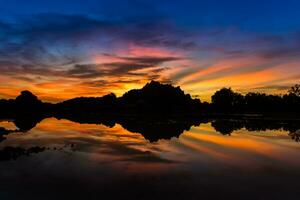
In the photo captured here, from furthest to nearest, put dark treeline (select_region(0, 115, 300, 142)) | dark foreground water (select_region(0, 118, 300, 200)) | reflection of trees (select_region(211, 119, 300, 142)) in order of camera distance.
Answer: reflection of trees (select_region(211, 119, 300, 142)) < dark treeline (select_region(0, 115, 300, 142)) < dark foreground water (select_region(0, 118, 300, 200))

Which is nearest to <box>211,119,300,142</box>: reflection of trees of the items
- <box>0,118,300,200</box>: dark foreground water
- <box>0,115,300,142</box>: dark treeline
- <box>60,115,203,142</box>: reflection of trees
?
<box>0,115,300,142</box>: dark treeline

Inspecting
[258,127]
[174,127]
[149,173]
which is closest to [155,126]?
[174,127]

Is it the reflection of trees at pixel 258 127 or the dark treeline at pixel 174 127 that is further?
the reflection of trees at pixel 258 127

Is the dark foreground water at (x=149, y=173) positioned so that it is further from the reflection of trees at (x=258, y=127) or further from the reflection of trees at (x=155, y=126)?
the reflection of trees at (x=258, y=127)

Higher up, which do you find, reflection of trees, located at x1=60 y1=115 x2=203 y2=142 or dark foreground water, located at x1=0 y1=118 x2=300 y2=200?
reflection of trees, located at x1=60 y1=115 x2=203 y2=142

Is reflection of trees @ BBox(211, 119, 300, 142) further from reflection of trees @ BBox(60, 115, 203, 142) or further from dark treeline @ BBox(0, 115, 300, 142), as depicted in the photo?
reflection of trees @ BBox(60, 115, 203, 142)

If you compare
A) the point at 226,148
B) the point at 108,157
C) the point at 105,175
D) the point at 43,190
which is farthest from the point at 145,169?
the point at 226,148

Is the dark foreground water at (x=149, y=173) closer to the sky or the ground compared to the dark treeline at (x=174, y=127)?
closer to the ground

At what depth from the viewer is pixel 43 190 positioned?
15672 mm

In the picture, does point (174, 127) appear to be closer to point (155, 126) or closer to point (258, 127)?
point (155, 126)

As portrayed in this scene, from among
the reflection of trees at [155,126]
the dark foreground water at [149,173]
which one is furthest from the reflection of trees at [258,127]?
the dark foreground water at [149,173]

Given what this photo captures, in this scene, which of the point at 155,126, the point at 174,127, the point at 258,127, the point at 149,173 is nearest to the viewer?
the point at 149,173

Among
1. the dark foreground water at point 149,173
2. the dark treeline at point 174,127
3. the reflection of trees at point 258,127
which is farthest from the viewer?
the reflection of trees at point 258,127

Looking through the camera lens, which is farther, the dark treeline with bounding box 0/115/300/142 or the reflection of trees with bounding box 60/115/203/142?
the dark treeline with bounding box 0/115/300/142
